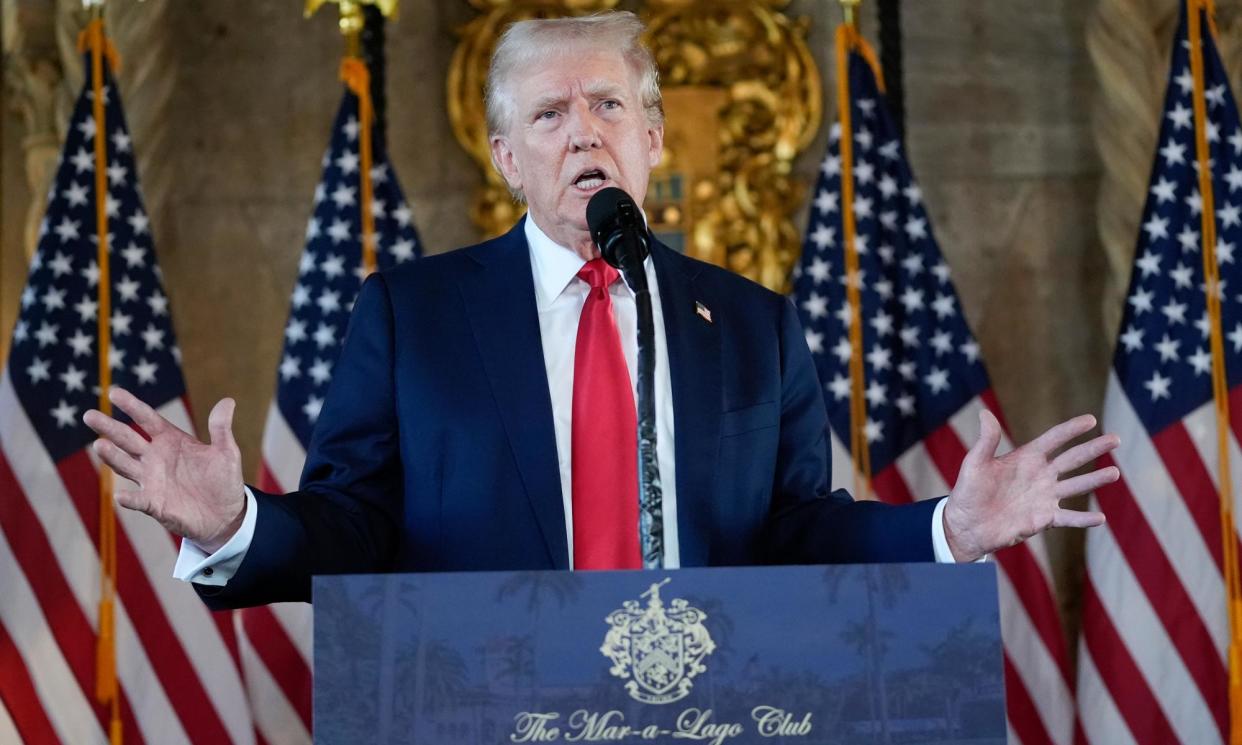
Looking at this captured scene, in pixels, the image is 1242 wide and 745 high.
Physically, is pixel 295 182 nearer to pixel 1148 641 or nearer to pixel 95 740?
pixel 95 740

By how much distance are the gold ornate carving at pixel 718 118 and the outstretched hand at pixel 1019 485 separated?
326 cm

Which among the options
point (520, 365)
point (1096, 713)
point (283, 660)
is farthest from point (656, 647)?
point (1096, 713)

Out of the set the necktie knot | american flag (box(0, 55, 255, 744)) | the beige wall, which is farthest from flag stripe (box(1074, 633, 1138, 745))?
the necktie knot

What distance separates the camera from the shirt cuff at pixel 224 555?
1933mm

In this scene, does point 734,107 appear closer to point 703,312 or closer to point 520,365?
point 703,312

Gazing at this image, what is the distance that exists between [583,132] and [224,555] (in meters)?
0.83

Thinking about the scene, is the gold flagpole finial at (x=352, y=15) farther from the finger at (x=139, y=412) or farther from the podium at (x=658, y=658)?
the podium at (x=658, y=658)

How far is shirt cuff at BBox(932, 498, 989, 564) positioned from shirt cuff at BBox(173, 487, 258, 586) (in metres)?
0.86

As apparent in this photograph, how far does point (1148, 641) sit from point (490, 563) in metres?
2.94

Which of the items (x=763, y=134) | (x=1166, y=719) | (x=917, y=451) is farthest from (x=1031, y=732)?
(x=763, y=134)

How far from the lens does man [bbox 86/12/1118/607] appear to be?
2184 mm

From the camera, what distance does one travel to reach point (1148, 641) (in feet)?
14.9

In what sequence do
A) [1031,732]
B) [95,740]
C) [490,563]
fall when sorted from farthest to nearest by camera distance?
[1031,732], [95,740], [490,563]

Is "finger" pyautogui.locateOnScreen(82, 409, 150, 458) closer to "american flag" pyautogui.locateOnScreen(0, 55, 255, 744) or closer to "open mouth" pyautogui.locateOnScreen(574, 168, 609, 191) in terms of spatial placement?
"open mouth" pyautogui.locateOnScreen(574, 168, 609, 191)
